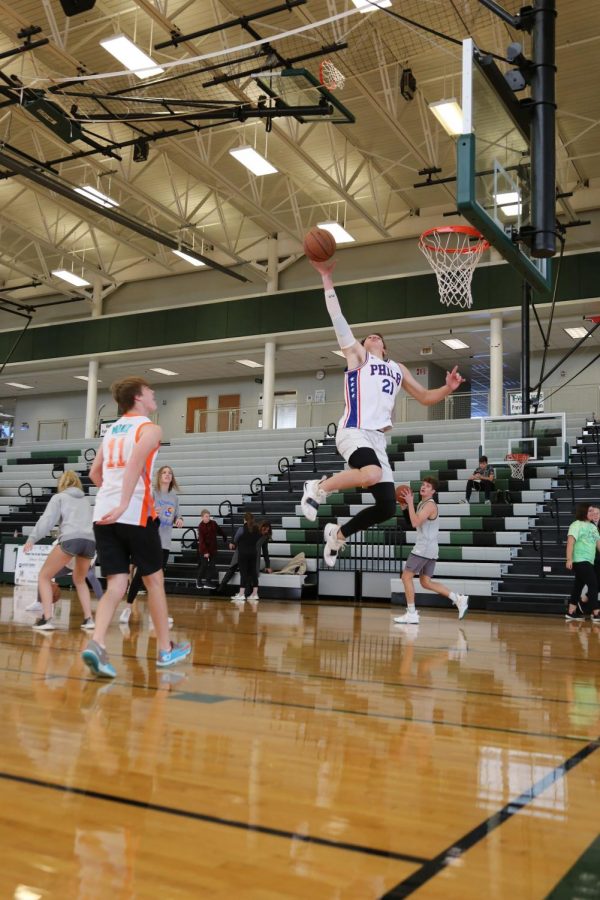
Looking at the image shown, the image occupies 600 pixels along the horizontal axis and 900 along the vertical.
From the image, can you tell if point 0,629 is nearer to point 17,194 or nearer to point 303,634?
point 303,634

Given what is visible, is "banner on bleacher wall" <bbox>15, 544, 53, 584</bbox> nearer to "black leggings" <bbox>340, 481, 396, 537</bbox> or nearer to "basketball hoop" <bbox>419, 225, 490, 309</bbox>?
"basketball hoop" <bbox>419, 225, 490, 309</bbox>

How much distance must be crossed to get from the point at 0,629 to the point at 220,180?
14651mm

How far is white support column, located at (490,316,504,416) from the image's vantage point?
20.5 m

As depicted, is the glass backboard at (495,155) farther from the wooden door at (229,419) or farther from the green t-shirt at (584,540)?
the wooden door at (229,419)

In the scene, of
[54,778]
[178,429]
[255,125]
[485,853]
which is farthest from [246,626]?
[178,429]

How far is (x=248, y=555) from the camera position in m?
13.1

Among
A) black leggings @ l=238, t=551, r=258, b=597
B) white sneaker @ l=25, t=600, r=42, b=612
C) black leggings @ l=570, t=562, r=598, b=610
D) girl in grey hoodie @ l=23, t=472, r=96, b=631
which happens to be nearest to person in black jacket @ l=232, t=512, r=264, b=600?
black leggings @ l=238, t=551, r=258, b=597

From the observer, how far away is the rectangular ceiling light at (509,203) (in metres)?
6.59

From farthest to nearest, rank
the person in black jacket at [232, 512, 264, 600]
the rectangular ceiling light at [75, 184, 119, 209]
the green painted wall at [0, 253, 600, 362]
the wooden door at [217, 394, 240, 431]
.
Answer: the wooden door at [217, 394, 240, 431] < the green painted wall at [0, 253, 600, 362] < the rectangular ceiling light at [75, 184, 119, 209] < the person in black jacket at [232, 512, 264, 600]

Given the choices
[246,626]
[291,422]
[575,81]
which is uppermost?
[575,81]

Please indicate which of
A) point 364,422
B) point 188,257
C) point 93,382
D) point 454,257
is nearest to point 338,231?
point 188,257

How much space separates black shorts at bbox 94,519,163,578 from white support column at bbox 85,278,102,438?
73.0ft

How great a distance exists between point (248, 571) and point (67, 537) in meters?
6.50

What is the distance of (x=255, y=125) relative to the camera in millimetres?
18062
